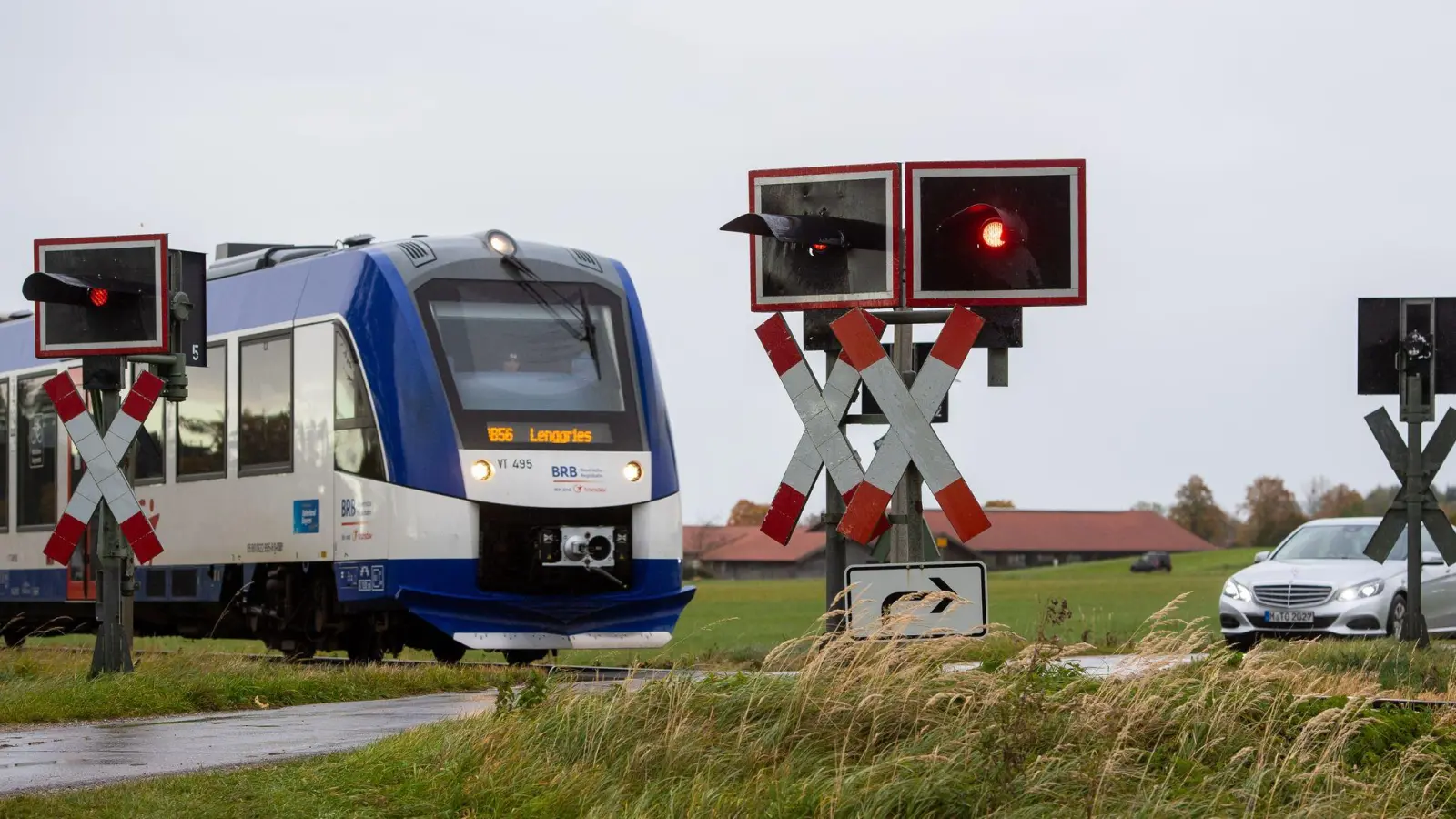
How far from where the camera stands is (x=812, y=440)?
30.8 feet

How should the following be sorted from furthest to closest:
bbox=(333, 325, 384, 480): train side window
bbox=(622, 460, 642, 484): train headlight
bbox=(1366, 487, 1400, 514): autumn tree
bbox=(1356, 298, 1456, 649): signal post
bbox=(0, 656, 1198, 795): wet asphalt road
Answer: bbox=(1366, 487, 1400, 514): autumn tree → bbox=(622, 460, 642, 484): train headlight → bbox=(333, 325, 384, 480): train side window → bbox=(1356, 298, 1456, 649): signal post → bbox=(0, 656, 1198, 795): wet asphalt road

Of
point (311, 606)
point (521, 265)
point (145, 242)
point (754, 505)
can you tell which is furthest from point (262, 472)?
point (754, 505)

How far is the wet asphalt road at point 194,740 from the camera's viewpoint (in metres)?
9.27

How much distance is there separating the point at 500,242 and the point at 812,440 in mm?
9195

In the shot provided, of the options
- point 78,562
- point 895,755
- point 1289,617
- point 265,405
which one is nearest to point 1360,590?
point 1289,617

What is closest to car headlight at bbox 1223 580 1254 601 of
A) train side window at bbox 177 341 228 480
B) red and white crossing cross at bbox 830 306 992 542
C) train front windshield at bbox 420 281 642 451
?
train front windshield at bbox 420 281 642 451

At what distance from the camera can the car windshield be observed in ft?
76.2

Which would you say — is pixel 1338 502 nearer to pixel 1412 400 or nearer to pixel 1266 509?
pixel 1266 509

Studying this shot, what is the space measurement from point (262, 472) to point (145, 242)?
175 inches

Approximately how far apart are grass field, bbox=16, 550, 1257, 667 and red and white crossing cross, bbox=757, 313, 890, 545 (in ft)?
1.78

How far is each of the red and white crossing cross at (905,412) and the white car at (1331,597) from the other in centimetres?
1320

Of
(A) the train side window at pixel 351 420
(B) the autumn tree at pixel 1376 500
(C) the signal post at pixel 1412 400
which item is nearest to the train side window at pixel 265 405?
(A) the train side window at pixel 351 420

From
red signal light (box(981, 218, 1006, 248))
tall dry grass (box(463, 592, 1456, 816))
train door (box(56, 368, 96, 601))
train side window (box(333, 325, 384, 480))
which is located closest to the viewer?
tall dry grass (box(463, 592, 1456, 816))

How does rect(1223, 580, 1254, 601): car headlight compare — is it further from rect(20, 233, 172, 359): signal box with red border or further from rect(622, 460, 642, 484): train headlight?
rect(20, 233, 172, 359): signal box with red border
